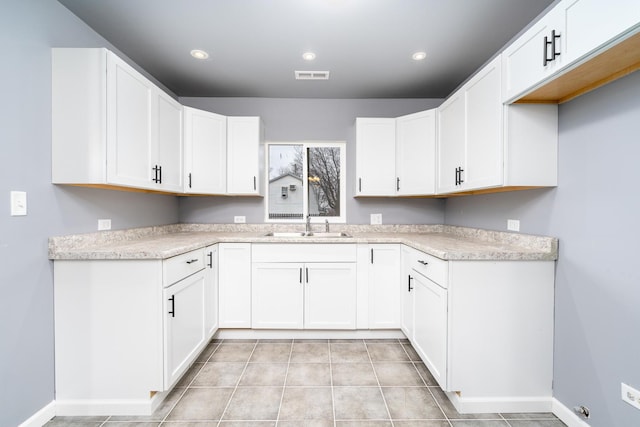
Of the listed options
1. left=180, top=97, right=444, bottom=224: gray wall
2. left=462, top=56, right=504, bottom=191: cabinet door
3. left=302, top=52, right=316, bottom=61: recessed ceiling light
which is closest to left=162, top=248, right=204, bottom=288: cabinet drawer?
left=180, top=97, right=444, bottom=224: gray wall

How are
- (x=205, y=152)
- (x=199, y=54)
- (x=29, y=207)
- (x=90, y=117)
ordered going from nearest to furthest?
1. (x=29, y=207)
2. (x=90, y=117)
3. (x=199, y=54)
4. (x=205, y=152)

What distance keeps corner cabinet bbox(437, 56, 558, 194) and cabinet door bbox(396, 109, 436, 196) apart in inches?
21.2

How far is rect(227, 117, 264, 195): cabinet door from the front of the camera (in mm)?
2859

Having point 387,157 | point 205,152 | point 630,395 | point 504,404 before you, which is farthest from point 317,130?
point 630,395

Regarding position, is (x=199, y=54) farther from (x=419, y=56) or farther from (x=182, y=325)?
(x=182, y=325)

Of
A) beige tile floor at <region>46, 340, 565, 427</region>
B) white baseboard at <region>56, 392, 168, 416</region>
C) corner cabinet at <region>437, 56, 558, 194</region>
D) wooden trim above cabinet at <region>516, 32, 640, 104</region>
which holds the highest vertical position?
wooden trim above cabinet at <region>516, 32, 640, 104</region>

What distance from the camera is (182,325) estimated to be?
186 cm

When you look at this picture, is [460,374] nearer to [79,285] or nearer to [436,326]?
[436,326]

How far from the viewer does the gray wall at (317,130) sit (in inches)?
124

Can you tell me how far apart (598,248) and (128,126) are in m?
2.85

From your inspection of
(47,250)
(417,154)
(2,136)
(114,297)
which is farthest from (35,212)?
(417,154)

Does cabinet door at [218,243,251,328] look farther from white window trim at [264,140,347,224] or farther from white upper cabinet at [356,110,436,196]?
white upper cabinet at [356,110,436,196]

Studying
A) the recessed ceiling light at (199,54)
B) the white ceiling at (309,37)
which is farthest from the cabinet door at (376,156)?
the recessed ceiling light at (199,54)

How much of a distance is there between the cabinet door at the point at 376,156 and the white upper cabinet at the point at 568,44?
1.32m
